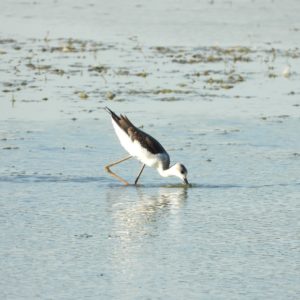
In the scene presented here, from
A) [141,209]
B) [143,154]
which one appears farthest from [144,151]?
[141,209]

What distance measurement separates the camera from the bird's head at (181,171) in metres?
13.3

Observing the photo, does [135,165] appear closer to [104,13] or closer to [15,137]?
[15,137]

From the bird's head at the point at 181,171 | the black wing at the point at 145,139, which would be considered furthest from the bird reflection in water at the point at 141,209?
the black wing at the point at 145,139

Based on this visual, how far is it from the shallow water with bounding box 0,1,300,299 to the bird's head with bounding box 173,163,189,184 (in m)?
0.19

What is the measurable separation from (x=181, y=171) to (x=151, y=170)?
1.61m

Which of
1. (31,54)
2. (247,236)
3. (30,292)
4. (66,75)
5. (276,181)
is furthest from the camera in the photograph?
(31,54)

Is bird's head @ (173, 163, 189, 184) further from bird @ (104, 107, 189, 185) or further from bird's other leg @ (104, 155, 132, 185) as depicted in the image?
bird's other leg @ (104, 155, 132, 185)

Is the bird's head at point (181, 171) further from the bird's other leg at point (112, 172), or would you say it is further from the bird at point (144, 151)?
the bird's other leg at point (112, 172)

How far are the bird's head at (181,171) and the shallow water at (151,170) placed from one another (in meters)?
0.19

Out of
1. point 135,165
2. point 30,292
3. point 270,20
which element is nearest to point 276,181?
point 135,165

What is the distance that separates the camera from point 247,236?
1084 cm

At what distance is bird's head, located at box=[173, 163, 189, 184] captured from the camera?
13.3 metres

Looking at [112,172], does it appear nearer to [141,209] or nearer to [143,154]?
[143,154]

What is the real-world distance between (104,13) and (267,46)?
6.92 metres
